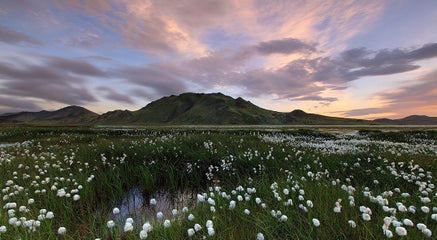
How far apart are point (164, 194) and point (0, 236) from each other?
507 centimetres

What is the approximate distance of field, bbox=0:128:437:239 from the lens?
3.85 m

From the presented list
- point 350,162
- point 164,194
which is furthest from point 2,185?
point 350,162

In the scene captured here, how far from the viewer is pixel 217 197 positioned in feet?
17.5

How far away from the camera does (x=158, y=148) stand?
12070 millimetres

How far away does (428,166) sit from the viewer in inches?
316

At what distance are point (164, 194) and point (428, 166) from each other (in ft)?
29.9

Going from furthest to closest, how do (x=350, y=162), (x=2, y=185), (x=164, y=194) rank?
1. (x=350, y=162)
2. (x=164, y=194)
3. (x=2, y=185)

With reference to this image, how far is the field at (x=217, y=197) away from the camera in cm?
385

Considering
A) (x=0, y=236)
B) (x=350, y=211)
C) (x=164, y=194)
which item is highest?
(x=350, y=211)

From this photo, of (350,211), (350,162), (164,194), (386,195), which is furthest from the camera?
(350,162)

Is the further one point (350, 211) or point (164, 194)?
point (164, 194)

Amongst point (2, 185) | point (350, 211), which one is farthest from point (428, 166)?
point (2, 185)

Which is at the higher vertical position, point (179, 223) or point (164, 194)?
point (179, 223)

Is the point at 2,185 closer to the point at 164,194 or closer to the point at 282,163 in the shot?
the point at 164,194
